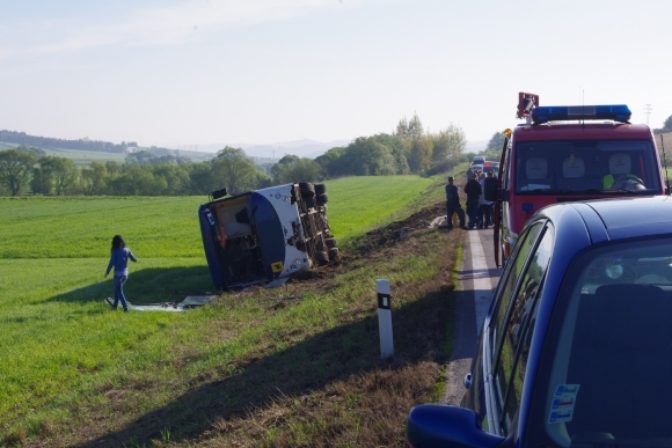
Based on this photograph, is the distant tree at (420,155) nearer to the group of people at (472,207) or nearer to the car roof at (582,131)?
the group of people at (472,207)

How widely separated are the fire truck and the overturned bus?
31.3 ft

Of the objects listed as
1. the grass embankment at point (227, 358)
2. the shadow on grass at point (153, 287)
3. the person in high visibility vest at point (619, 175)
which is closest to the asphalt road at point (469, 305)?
A: the grass embankment at point (227, 358)

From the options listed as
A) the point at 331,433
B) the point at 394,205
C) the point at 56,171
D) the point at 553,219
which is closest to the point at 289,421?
the point at 331,433

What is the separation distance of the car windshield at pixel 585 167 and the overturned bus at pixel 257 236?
9937 millimetres

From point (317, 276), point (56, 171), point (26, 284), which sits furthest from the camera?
point (56, 171)

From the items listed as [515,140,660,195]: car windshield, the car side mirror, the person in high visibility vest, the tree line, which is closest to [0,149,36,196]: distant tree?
the tree line

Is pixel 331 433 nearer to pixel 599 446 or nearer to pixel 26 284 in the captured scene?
pixel 599 446

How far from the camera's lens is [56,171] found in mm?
101438

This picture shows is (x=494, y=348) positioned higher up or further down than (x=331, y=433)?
higher up

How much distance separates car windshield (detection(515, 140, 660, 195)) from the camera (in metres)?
10.5

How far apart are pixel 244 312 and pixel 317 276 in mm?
3910

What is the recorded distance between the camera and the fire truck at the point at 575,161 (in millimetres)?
10555

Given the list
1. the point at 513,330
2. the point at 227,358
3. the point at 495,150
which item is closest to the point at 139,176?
the point at 495,150

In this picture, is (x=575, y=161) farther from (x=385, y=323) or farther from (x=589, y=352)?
(x=589, y=352)
